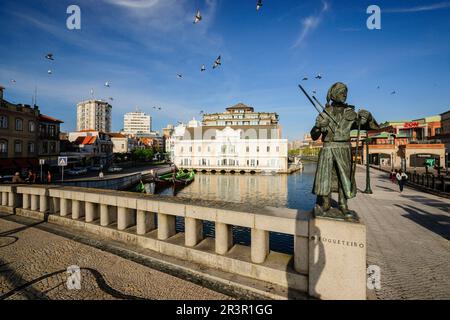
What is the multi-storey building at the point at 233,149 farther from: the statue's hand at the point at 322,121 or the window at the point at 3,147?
the statue's hand at the point at 322,121

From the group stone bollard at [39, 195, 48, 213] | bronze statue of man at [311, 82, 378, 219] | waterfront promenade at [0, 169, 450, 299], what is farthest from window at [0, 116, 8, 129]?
bronze statue of man at [311, 82, 378, 219]

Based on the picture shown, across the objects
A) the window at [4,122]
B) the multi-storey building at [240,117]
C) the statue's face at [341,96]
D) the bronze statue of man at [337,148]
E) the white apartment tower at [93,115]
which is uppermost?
the white apartment tower at [93,115]

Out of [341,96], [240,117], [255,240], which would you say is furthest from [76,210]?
[240,117]

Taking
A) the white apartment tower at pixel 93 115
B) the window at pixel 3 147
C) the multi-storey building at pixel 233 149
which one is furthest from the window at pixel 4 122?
the white apartment tower at pixel 93 115

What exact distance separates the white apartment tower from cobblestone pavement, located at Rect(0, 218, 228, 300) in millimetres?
184880

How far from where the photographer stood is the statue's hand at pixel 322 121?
5280 mm

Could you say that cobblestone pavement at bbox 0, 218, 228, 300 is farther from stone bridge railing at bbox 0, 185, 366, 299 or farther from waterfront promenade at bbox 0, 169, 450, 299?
stone bridge railing at bbox 0, 185, 366, 299

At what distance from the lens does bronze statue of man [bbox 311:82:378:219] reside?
519cm

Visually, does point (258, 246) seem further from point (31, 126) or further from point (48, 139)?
point (48, 139)

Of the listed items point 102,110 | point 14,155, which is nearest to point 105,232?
point 14,155

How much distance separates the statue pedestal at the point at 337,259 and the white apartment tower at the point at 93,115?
629 feet

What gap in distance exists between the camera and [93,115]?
551 ft

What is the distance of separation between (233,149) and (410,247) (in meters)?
61.7
